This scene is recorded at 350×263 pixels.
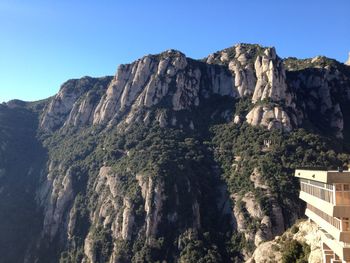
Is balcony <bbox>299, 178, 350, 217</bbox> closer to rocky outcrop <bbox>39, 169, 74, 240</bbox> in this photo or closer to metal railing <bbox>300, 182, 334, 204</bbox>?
metal railing <bbox>300, 182, 334, 204</bbox>

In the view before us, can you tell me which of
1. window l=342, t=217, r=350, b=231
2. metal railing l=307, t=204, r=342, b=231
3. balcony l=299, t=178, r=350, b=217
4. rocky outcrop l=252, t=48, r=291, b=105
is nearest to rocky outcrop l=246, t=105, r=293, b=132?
rocky outcrop l=252, t=48, r=291, b=105

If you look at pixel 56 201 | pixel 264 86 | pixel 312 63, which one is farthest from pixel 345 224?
pixel 312 63

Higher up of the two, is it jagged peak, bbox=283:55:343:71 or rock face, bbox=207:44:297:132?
jagged peak, bbox=283:55:343:71

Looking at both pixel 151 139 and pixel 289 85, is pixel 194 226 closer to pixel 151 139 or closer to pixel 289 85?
pixel 151 139

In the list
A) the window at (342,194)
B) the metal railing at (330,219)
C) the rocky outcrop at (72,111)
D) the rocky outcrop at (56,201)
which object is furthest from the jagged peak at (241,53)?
the window at (342,194)

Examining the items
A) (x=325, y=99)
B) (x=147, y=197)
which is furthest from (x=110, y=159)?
(x=325, y=99)

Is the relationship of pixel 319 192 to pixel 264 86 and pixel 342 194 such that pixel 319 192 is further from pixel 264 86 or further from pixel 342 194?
pixel 264 86
